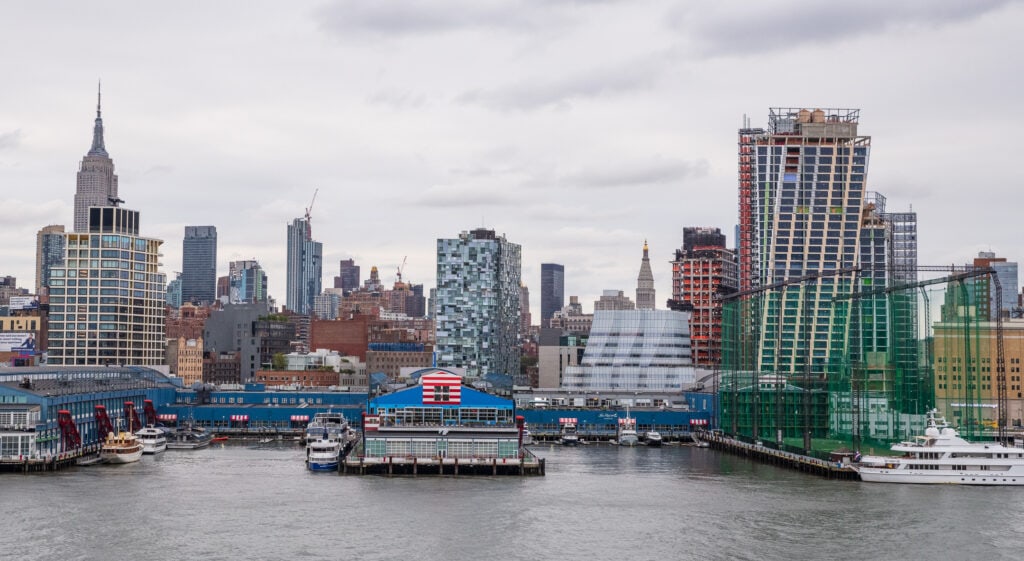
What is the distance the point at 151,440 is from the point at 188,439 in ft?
45.4

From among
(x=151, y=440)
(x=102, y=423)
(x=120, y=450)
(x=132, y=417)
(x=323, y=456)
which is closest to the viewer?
(x=323, y=456)

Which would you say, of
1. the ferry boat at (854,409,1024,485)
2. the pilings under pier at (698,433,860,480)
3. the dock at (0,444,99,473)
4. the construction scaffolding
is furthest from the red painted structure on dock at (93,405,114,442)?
the ferry boat at (854,409,1024,485)

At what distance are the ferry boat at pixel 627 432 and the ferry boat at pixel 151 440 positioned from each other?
55547 mm

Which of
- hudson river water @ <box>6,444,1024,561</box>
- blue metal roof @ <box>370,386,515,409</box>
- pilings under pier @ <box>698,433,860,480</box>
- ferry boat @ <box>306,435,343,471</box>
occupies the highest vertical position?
blue metal roof @ <box>370,386,515,409</box>

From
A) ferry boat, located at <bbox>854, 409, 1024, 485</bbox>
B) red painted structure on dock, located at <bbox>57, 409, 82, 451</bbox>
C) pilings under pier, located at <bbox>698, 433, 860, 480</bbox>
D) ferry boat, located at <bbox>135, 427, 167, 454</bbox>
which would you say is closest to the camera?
ferry boat, located at <bbox>854, 409, 1024, 485</bbox>

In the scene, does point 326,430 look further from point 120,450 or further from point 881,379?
point 881,379

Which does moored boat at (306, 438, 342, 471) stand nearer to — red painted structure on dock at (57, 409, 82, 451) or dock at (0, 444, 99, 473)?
dock at (0, 444, 99, 473)

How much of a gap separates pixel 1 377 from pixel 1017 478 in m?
96.4

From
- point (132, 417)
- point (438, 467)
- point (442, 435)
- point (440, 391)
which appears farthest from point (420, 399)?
point (132, 417)

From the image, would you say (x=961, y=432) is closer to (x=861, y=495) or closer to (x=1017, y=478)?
(x=1017, y=478)

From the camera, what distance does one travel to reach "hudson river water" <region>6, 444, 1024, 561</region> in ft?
244

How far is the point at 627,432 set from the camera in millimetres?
160000

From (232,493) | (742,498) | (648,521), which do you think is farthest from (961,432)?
(232,493)

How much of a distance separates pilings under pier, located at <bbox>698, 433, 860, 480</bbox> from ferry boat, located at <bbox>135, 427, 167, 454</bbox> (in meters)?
64.8
